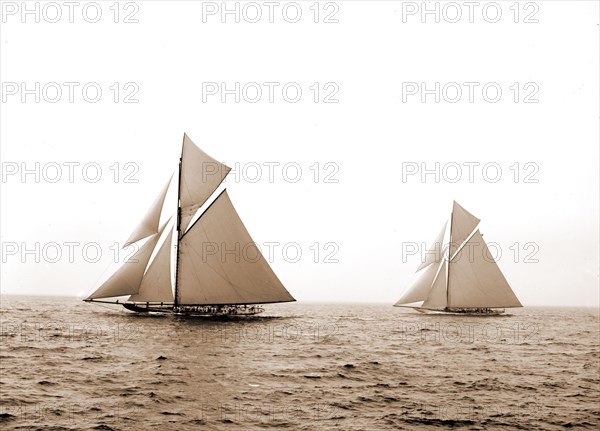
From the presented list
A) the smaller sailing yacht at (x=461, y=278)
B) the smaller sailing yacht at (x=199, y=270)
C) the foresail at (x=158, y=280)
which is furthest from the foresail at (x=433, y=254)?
the foresail at (x=158, y=280)

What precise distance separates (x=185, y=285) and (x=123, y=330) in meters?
10.4

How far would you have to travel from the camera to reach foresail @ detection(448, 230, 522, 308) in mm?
75562

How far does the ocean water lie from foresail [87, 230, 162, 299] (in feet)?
29.1

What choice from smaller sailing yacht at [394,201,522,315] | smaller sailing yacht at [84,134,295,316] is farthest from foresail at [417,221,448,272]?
smaller sailing yacht at [84,134,295,316]

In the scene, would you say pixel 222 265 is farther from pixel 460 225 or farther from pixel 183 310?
pixel 460 225

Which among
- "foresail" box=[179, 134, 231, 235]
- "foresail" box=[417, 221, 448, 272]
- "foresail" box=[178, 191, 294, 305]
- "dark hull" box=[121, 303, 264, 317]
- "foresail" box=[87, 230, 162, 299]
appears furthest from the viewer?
"foresail" box=[417, 221, 448, 272]

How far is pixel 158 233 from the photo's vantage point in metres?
50.6

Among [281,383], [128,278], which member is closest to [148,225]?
[128,278]

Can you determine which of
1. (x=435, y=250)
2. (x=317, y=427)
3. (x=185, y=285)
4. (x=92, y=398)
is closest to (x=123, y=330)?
(x=185, y=285)

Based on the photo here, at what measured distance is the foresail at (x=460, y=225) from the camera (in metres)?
77.2

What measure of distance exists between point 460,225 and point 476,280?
7811 mm

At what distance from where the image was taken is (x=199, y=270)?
50.2 m

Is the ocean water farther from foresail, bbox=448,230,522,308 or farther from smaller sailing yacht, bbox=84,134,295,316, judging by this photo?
foresail, bbox=448,230,522,308

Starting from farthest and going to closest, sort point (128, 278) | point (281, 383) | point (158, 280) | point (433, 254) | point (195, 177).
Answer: point (433, 254) < point (195, 177) < point (158, 280) < point (128, 278) < point (281, 383)
